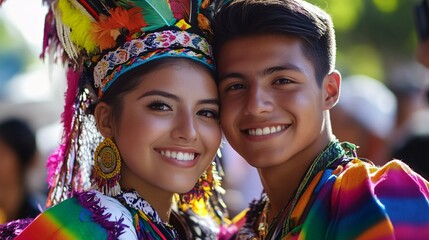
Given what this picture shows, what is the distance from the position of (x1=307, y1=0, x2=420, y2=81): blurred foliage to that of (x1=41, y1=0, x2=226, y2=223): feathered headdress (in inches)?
396

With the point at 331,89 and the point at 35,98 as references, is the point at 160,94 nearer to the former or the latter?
the point at 331,89

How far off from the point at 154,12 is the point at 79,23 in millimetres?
371

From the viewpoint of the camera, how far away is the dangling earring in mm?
3607

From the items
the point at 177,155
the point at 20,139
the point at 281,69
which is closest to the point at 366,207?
the point at 281,69

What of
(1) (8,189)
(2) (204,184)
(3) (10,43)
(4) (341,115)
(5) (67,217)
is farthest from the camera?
(3) (10,43)

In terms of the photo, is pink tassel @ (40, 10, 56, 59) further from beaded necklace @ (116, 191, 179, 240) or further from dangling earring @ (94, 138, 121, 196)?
beaded necklace @ (116, 191, 179, 240)

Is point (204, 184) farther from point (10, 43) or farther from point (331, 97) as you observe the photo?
point (10, 43)

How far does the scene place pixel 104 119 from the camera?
12.4 ft

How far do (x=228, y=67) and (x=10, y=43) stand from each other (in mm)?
15640

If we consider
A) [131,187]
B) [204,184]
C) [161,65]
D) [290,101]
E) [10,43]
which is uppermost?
[161,65]

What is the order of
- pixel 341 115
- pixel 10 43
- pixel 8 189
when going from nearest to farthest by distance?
pixel 8 189 → pixel 341 115 → pixel 10 43

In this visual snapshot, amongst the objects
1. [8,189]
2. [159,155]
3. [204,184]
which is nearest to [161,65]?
[159,155]

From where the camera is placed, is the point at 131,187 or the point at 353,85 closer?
the point at 131,187

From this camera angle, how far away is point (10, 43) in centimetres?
1855
